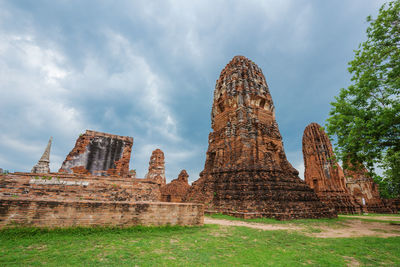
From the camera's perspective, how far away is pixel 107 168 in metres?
8.81

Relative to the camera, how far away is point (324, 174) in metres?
23.8

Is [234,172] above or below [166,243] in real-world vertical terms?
above

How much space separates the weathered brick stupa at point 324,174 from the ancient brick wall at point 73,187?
1986 cm

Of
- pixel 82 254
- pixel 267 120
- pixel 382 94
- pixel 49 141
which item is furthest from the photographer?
pixel 267 120

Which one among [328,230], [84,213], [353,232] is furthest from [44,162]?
[353,232]

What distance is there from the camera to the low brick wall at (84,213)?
4.61 metres

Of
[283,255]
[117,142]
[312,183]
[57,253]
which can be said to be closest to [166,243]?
[57,253]

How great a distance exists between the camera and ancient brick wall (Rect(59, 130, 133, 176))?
8375mm

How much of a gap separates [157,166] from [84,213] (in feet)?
91.5

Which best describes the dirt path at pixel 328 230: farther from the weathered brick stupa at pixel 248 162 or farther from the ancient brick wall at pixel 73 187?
the ancient brick wall at pixel 73 187

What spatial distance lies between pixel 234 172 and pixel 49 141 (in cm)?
1438

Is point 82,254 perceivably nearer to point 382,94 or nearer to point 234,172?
point 234,172

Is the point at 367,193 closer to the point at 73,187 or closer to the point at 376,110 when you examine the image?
the point at 376,110

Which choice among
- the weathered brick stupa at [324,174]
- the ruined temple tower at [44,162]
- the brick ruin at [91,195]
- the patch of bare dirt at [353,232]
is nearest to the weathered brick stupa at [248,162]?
the patch of bare dirt at [353,232]
